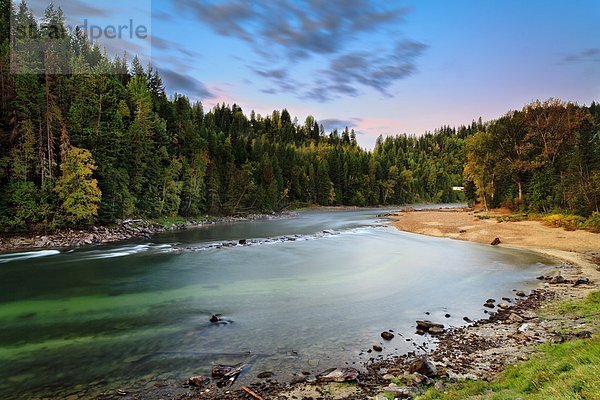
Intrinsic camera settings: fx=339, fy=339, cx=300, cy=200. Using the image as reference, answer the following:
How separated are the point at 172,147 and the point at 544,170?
63767 millimetres

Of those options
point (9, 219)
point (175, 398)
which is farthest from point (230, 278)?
Result: point (9, 219)

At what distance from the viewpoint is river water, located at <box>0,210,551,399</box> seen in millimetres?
10398

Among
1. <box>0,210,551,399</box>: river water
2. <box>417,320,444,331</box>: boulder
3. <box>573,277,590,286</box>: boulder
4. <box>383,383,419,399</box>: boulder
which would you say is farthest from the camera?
<box>573,277,590,286</box>: boulder

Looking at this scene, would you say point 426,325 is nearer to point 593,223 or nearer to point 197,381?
point 197,381

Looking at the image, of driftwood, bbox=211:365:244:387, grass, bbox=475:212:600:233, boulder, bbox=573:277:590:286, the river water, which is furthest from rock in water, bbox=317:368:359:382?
grass, bbox=475:212:600:233

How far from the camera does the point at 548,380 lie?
21.4 ft

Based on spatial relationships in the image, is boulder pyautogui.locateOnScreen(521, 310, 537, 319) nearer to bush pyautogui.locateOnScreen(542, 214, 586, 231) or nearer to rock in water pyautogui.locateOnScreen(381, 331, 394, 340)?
rock in water pyautogui.locateOnScreen(381, 331, 394, 340)

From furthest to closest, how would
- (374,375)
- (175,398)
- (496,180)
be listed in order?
(496,180), (374,375), (175,398)

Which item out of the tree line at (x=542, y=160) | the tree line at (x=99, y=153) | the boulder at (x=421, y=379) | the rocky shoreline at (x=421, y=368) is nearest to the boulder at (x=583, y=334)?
the rocky shoreline at (x=421, y=368)

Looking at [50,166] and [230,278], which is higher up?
→ [50,166]

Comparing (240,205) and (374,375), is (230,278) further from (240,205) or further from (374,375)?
(240,205)

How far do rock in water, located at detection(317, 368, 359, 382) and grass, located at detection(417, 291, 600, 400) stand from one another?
2.01 metres

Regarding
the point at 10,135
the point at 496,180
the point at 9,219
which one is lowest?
the point at 9,219

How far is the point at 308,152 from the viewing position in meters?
140
